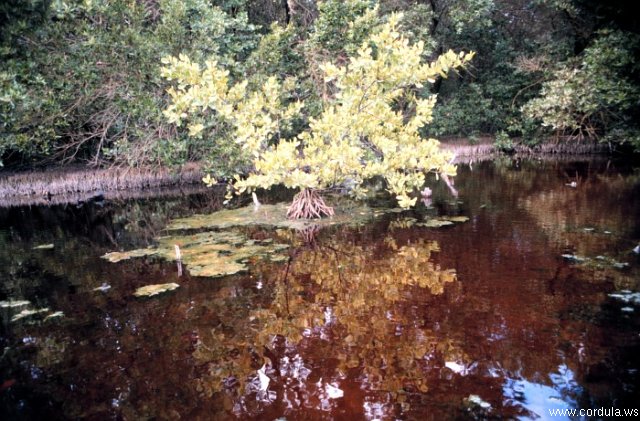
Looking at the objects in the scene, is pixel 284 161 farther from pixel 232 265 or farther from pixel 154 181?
pixel 154 181

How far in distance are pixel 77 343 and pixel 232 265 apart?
236cm

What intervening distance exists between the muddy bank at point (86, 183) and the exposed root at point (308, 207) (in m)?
6.58

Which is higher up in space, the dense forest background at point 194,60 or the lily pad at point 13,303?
the dense forest background at point 194,60

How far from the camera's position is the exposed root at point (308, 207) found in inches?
365

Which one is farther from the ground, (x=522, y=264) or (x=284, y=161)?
A: (x=284, y=161)

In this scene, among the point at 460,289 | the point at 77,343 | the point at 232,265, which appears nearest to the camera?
the point at 77,343

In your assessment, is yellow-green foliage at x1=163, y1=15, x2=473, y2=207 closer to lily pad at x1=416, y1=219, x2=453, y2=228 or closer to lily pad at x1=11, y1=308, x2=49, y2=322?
lily pad at x1=416, y1=219, x2=453, y2=228

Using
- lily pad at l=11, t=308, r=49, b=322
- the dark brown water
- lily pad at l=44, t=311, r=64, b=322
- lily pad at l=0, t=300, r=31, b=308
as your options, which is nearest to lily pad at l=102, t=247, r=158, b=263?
the dark brown water

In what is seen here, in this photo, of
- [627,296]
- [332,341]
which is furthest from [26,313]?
[627,296]

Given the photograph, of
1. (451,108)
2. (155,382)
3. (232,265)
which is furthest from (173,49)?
(451,108)

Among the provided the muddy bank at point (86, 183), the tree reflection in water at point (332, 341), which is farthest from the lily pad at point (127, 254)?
the muddy bank at point (86, 183)

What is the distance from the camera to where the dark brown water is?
3.52 metres

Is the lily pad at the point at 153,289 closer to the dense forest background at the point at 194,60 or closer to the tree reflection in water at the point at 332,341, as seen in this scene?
the tree reflection in water at the point at 332,341

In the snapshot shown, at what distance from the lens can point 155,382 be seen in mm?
3848
